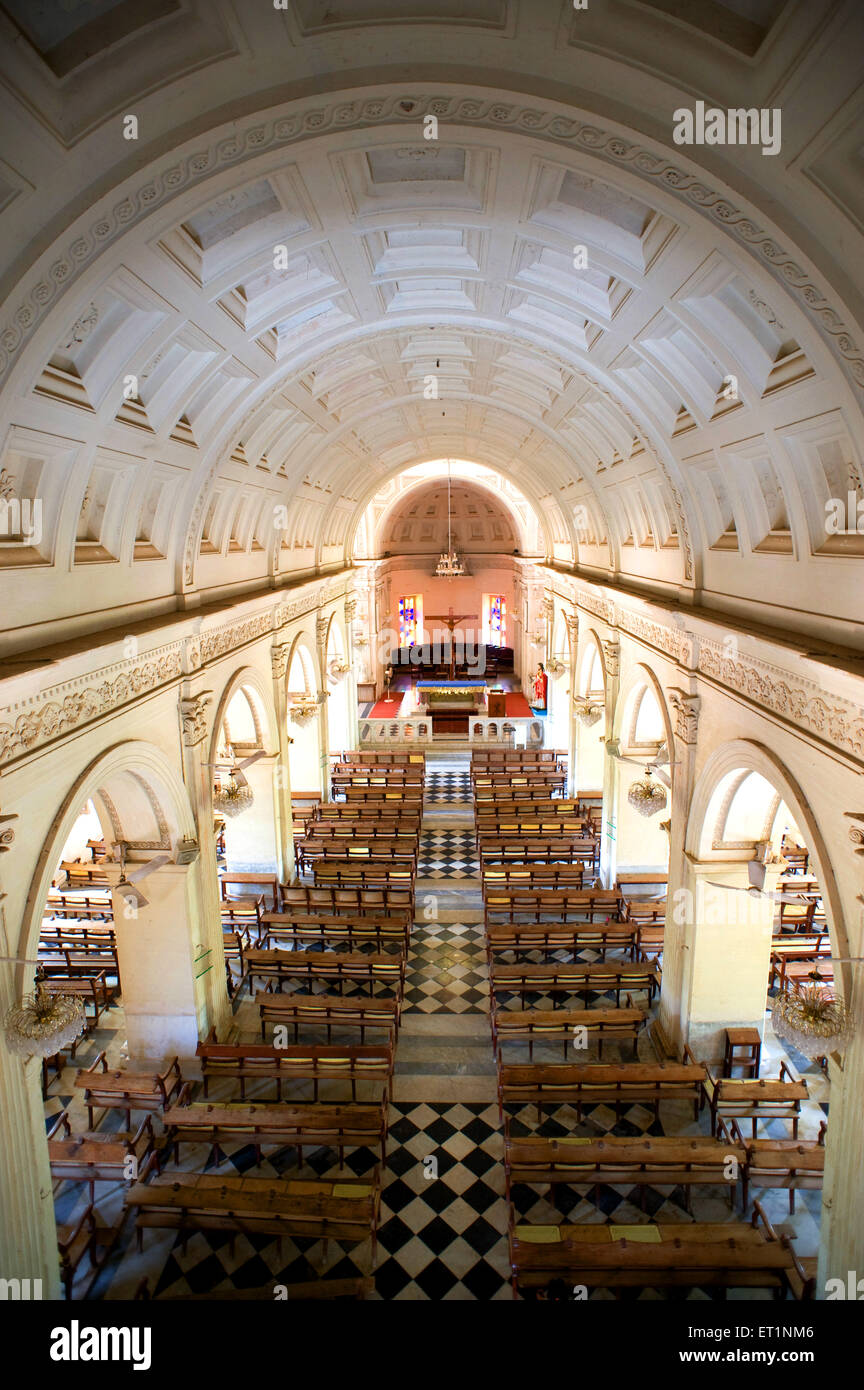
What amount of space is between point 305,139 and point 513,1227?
9.80m

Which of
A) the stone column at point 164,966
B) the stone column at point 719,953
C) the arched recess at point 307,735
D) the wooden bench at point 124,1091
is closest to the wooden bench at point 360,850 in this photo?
the arched recess at point 307,735

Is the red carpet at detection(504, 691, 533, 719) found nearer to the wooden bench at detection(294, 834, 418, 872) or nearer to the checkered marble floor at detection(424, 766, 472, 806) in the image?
the checkered marble floor at detection(424, 766, 472, 806)

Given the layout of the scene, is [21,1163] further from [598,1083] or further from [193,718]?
[598,1083]

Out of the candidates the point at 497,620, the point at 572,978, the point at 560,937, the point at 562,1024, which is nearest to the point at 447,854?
the point at 560,937

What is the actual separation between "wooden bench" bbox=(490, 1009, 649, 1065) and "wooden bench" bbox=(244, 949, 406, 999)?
6.34 feet

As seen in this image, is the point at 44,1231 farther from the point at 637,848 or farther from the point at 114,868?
the point at 637,848

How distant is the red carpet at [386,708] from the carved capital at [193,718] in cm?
2039

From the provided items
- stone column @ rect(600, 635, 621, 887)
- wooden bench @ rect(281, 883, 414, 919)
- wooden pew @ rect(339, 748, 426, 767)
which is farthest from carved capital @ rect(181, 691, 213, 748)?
wooden pew @ rect(339, 748, 426, 767)

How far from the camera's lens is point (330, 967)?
1208cm

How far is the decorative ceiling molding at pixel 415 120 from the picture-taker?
514 cm

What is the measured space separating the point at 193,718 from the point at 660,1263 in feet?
26.7

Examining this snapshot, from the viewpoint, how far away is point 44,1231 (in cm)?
666

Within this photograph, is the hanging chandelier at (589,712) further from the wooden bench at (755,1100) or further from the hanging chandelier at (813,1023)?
the hanging chandelier at (813,1023)

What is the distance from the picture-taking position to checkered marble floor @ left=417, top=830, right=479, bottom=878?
56.3 ft
